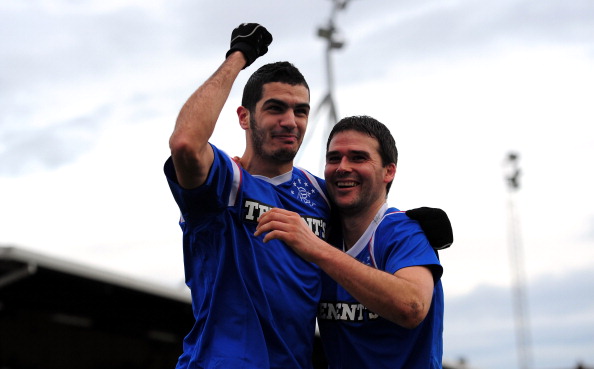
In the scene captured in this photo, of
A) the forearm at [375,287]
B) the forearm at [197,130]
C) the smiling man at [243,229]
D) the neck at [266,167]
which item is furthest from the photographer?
the neck at [266,167]

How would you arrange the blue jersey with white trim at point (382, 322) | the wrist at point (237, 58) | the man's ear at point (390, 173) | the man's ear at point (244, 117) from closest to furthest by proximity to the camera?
the wrist at point (237, 58) → the blue jersey with white trim at point (382, 322) → the man's ear at point (244, 117) → the man's ear at point (390, 173)

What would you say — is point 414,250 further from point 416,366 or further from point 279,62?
point 279,62

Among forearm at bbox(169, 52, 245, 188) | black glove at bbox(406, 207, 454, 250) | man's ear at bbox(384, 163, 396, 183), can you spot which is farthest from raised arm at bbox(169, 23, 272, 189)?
black glove at bbox(406, 207, 454, 250)

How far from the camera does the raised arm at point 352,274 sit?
4.28 m

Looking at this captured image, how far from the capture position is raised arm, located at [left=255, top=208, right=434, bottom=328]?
4.28 metres

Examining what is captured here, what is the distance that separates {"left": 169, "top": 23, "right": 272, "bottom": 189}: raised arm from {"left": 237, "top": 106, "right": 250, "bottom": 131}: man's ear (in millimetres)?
493

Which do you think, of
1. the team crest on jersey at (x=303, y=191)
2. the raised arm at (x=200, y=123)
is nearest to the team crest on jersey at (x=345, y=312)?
the team crest on jersey at (x=303, y=191)

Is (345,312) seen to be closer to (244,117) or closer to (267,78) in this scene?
(244,117)

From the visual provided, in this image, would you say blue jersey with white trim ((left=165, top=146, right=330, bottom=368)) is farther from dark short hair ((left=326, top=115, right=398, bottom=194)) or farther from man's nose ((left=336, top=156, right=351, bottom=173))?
dark short hair ((left=326, top=115, right=398, bottom=194))

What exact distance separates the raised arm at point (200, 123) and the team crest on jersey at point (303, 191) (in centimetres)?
83

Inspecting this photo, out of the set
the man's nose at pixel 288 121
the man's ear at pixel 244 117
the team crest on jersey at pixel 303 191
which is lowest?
the team crest on jersey at pixel 303 191

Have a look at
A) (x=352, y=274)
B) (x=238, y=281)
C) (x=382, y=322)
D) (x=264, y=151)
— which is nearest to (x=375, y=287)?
(x=352, y=274)

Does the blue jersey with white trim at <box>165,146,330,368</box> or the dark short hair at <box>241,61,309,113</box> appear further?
the dark short hair at <box>241,61,309,113</box>

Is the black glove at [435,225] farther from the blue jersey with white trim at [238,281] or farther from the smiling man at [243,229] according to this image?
the blue jersey with white trim at [238,281]
